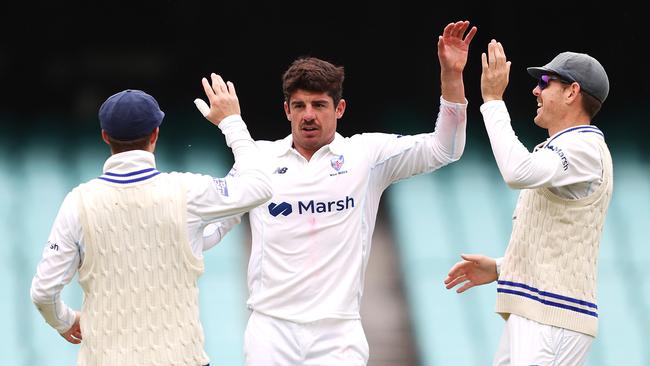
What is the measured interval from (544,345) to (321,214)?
1.07 meters

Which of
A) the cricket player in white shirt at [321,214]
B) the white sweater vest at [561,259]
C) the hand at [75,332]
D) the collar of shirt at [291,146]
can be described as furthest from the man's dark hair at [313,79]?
the hand at [75,332]

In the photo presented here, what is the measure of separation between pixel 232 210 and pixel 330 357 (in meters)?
0.96

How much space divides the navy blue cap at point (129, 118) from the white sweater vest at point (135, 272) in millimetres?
188

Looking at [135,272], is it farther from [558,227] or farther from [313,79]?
[558,227]

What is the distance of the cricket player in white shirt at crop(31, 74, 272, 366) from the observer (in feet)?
15.7

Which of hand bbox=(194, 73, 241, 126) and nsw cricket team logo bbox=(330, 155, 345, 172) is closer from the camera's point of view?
hand bbox=(194, 73, 241, 126)

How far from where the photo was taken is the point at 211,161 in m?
10.8

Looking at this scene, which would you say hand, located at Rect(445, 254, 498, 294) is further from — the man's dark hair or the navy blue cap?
the navy blue cap

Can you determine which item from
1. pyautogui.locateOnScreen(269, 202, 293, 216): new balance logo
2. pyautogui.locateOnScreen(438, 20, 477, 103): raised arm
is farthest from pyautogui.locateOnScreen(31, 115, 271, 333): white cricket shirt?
pyautogui.locateOnScreen(438, 20, 477, 103): raised arm

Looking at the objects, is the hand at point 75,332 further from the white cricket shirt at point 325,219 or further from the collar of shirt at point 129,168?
the white cricket shirt at point 325,219

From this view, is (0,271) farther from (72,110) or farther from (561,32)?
(561,32)

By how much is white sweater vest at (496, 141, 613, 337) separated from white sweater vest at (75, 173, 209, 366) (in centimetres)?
140

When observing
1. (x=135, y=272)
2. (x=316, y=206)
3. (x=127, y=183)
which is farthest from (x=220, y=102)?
(x=135, y=272)

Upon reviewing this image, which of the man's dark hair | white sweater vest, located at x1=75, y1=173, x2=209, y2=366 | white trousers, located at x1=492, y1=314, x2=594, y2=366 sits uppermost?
the man's dark hair
